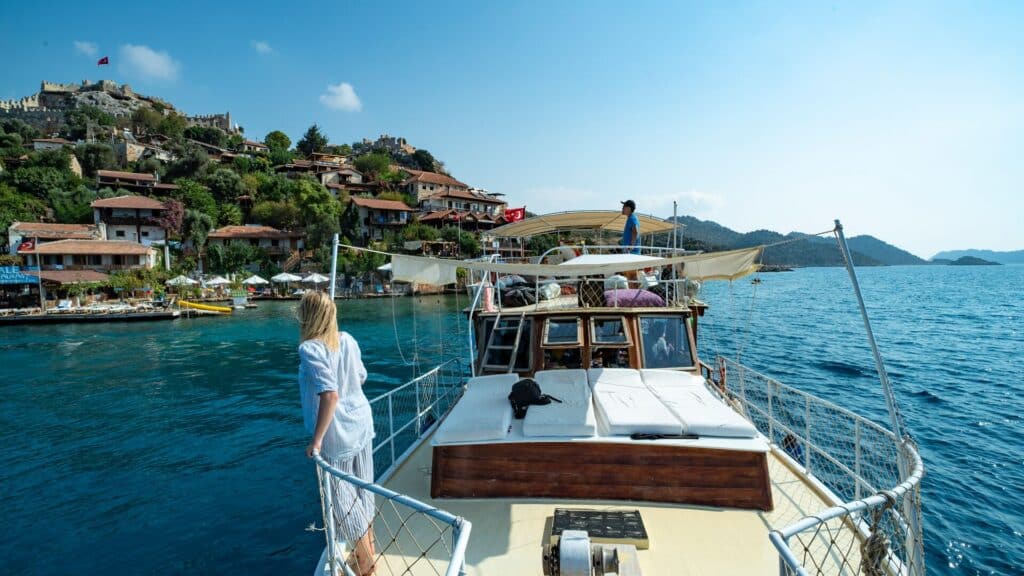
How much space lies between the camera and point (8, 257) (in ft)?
142

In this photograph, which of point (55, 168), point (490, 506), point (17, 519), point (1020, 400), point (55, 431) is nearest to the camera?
point (490, 506)

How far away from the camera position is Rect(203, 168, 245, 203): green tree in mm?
68750

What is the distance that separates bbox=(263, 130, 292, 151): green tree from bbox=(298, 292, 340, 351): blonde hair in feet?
379

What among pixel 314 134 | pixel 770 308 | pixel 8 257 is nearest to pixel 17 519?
pixel 770 308

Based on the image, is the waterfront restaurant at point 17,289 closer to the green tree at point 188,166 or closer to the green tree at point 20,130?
the green tree at point 188,166

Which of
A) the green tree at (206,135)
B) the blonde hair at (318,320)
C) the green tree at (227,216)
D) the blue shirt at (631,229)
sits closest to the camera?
the blonde hair at (318,320)

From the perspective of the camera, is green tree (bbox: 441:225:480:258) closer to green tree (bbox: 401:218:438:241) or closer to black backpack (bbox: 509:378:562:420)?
green tree (bbox: 401:218:438:241)

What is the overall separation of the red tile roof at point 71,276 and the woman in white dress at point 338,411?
5218 centimetres

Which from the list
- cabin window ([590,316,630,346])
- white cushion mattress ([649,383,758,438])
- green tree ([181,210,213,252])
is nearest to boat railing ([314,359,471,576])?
white cushion mattress ([649,383,758,438])

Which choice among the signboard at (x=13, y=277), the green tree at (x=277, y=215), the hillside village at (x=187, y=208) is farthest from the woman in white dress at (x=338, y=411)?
the green tree at (x=277, y=215)

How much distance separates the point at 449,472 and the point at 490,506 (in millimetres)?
574

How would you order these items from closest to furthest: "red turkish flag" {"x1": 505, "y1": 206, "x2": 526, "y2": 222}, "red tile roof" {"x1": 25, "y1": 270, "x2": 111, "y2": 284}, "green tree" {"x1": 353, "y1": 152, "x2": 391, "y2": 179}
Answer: "red turkish flag" {"x1": 505, "y1": 206, "x2": 526, "y2": 222}, "red tile roof" {"x1": 25, "y1": 270, "x2": 111, "y2": 284}, "green tree" {"x1": 353, "y1": 152, "x2": 391, "y2": 179}

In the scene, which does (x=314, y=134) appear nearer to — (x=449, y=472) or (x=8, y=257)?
(x=8, y=257)

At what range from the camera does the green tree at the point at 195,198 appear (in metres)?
63.4
